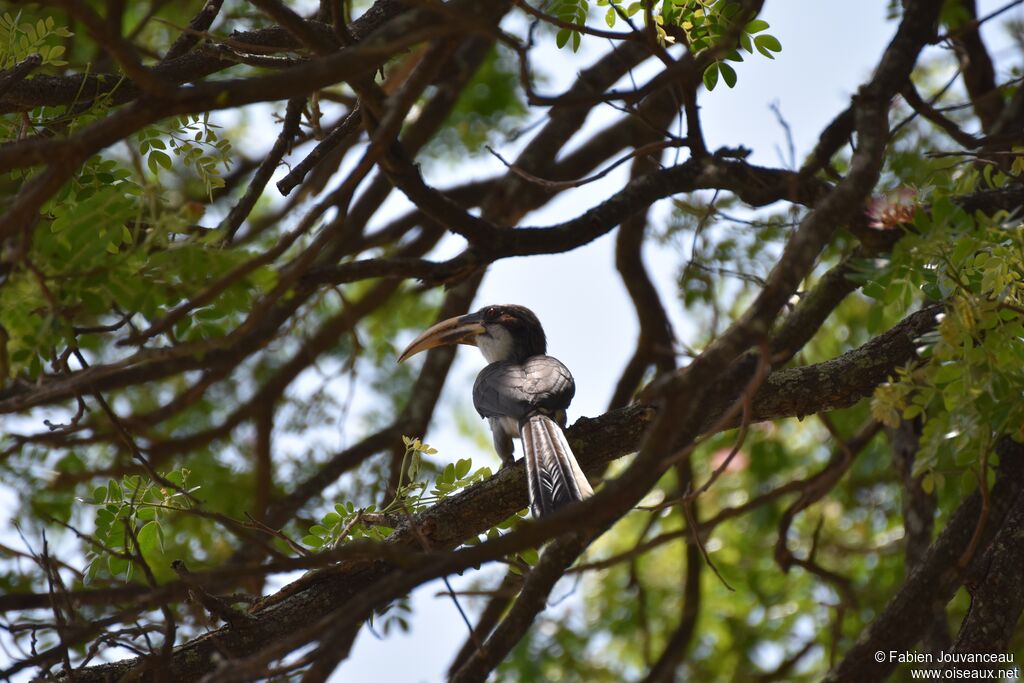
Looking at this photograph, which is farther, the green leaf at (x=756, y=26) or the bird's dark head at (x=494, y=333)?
the bird's dark head at (x=494, y=333)

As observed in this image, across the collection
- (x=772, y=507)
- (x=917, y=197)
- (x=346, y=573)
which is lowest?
(x=346, y=573)

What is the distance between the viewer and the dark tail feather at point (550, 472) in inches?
138

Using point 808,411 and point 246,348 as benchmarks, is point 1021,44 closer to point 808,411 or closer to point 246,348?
point 808,411

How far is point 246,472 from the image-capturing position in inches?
264

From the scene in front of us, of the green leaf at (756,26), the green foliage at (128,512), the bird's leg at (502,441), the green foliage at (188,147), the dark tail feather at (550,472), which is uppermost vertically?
the green foliage at (188,147)

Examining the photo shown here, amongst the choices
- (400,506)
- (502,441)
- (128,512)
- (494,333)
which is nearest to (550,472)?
(400,506)

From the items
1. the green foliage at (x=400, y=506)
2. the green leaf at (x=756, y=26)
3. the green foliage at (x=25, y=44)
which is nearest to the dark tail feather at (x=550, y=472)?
the green foliage at (x=400, y=506)

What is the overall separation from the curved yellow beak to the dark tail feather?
1.78 metres

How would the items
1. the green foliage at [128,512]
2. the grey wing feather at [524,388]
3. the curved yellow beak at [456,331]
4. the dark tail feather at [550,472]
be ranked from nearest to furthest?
1. the green foliage at [128,512]
2. the dark tail feather at [550,472]
3. the grey wing feather at [524,388]
4. the curved yellow beak at [456,331]

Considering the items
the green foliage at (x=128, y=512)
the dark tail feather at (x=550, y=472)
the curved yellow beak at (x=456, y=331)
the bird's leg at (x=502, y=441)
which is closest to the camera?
the green foliage at (x=128, y=512)

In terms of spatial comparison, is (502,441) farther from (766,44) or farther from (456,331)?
(766,44)

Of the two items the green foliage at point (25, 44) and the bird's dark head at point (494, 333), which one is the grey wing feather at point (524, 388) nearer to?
the bird's dark head at point (494, 333)

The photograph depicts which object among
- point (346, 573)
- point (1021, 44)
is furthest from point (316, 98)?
point (1021, 44)

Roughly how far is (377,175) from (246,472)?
2278 mm
